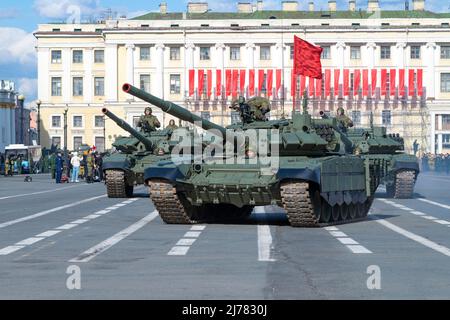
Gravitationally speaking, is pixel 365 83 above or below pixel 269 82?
below

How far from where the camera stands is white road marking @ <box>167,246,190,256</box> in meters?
17.3

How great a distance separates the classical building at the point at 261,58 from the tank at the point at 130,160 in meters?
89.4

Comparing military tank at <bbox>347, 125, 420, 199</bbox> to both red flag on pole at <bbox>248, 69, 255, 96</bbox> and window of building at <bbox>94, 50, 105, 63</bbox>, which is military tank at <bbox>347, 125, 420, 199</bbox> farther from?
window of building at <bbox>94, 50, 105, 63</bbox>

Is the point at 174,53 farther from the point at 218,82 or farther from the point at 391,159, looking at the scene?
the point at 391,159

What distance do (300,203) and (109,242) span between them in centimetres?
440

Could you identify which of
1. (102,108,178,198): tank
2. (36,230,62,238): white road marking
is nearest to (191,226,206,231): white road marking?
(36,230,62,238): white road marking

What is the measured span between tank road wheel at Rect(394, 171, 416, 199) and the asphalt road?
34.5 feet

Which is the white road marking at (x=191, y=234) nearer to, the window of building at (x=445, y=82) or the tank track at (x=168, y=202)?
the tank track at (x=168, y=202)

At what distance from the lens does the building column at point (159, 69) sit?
451 feet

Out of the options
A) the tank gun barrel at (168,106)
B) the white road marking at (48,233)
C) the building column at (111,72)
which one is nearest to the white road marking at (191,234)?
the white road marking at (48,233)

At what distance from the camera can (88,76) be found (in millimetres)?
144875

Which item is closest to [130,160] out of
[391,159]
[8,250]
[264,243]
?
[391,159]

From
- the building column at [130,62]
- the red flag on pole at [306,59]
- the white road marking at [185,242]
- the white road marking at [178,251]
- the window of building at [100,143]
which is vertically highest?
the building column at [130,62]
